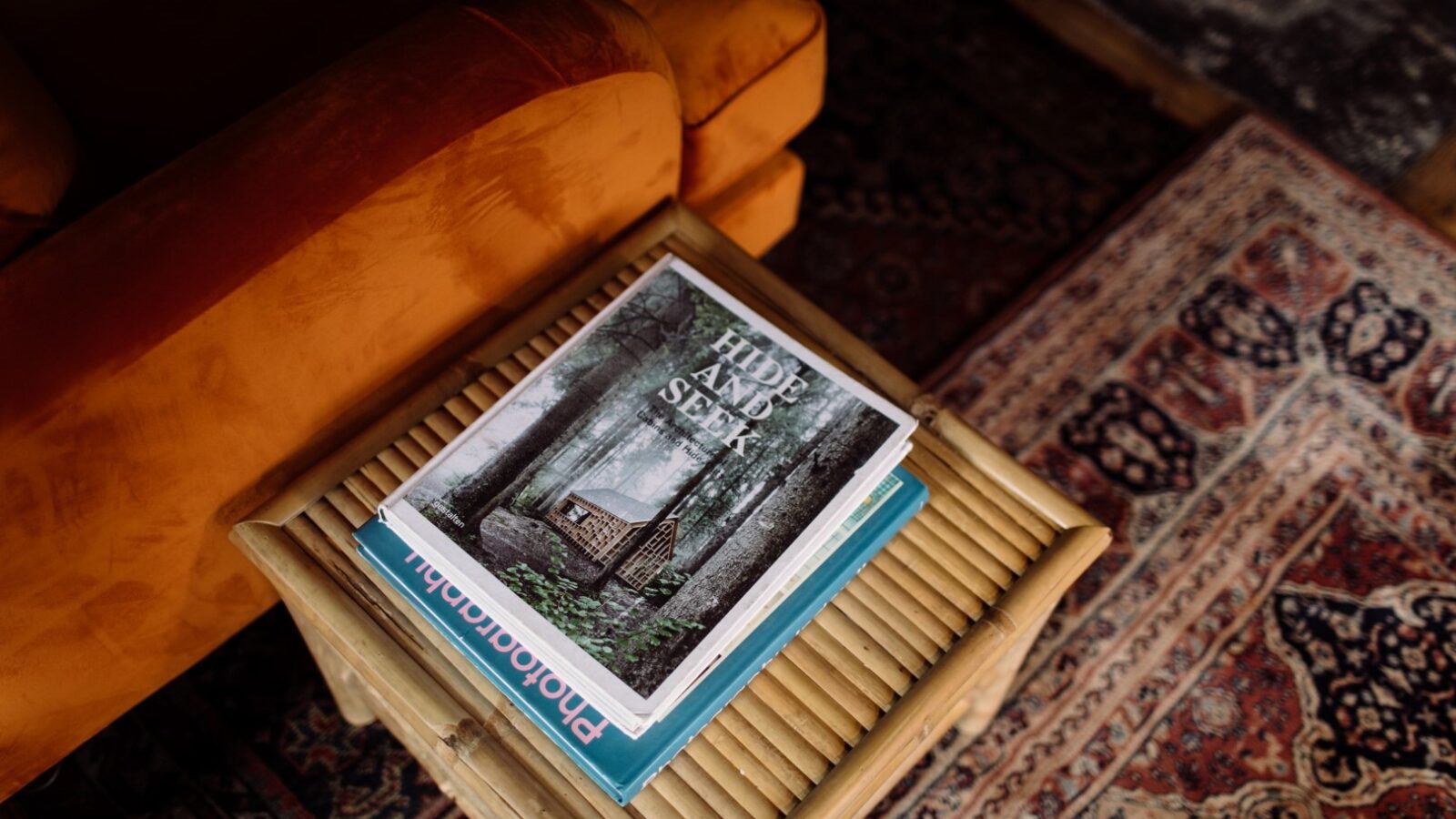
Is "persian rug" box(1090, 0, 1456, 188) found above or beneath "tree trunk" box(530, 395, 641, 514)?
above

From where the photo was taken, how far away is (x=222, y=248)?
2.24ft

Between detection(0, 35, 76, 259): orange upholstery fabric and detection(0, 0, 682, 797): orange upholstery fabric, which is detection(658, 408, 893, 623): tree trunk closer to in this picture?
detection(0, 0, 682, 797): orange upholstery fabric

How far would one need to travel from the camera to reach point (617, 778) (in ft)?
2.15

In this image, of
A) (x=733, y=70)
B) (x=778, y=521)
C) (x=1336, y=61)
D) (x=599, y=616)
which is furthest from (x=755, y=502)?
(x=1336, y=61)

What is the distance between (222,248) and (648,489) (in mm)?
310

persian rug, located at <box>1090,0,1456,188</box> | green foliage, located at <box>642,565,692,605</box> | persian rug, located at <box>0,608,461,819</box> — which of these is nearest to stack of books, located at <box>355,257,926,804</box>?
green foliage, located at <box>642,565,692,605</box>

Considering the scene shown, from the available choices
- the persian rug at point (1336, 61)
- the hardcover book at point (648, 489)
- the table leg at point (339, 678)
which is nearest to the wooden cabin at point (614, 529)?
the hardcover book at point (648, 489)

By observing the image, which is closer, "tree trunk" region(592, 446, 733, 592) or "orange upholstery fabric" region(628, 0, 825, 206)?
"tree trunk" region(592, 446, 733, 592)

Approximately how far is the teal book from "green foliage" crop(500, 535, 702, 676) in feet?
0.09

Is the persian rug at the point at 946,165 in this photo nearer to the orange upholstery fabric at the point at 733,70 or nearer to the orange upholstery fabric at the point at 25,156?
the orange upholstery fabric at the point at 733,70

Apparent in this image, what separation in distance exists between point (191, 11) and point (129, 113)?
4.8 inches

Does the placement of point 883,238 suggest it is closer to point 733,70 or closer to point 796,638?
point 733,70

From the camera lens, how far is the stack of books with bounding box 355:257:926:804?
0.67 m

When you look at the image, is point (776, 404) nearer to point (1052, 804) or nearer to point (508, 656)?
point (508, 656)
